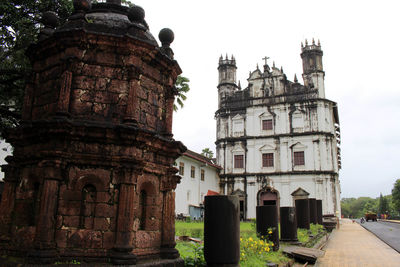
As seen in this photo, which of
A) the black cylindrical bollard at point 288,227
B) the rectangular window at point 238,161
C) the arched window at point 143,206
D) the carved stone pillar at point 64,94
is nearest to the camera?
the carved stone pillar at point 64,94

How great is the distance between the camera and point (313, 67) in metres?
29.7

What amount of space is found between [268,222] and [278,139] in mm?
20846

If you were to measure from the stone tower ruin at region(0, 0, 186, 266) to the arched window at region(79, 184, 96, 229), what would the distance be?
0.05ft

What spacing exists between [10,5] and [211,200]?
24.7 feet

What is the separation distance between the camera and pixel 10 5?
347 inches

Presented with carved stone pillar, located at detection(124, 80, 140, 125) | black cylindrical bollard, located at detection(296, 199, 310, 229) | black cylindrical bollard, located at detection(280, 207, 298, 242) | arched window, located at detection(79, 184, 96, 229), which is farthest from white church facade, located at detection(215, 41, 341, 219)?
arched window, located at detection(79, 184, 96, 229)

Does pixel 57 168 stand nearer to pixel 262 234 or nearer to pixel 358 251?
pixel 262 234

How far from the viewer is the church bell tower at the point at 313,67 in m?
29.4

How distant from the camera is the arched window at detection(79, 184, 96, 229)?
536 centimetres

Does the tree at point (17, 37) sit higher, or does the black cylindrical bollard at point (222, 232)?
the tree at point (17, 37)

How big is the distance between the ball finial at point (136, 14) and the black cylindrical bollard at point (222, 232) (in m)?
3.70

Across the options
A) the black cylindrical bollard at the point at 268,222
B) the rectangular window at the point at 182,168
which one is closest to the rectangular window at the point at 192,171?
the rectangular window at the point at 182,168

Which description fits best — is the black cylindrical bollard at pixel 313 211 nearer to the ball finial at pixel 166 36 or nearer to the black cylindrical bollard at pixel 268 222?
the black cylindrical bollard at pixel 268 222

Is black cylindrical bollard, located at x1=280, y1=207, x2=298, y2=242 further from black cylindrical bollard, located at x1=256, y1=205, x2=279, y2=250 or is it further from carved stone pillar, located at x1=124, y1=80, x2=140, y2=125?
carved stone pillar, located at x1=124, y1=80, x2=140, y2=125
